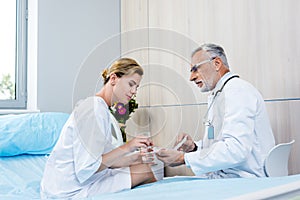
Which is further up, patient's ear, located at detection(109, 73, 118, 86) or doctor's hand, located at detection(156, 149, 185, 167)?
patient's ear, located at detection(109, 73, 118, 86)

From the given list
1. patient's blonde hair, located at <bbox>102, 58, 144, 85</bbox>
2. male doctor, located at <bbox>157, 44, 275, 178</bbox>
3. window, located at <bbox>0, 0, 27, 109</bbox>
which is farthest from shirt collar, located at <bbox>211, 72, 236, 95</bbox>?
window, located at <bbox>0, 0, 27, 109</bbox>

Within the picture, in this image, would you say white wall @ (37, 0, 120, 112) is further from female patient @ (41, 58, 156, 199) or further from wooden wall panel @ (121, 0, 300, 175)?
female patient @ (41, 58, 156, 199)

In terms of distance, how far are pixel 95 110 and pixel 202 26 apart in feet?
3.74

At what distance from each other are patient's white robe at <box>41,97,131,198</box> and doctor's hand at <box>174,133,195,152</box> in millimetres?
178

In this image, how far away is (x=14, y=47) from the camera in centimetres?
277

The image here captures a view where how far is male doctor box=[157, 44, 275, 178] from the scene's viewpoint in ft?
4.47

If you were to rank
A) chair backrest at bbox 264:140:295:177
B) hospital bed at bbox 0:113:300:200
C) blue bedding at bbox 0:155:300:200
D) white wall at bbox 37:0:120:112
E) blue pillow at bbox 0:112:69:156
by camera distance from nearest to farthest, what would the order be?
hospital bed at bbox 0:113:300:200
blue bedding at bbox 0:155:300:200
chair backrest at bbox 264:140:295:177
blue pillow at bbox 0:112:69:156
white wall at bbox 37:0:120:112

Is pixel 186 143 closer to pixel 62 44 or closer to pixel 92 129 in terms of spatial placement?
pixel 92 129

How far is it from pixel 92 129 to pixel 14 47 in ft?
6.15

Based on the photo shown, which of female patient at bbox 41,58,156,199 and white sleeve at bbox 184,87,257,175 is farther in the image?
white sleeve at bbox 184,87,257,175

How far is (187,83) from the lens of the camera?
3.92 ft

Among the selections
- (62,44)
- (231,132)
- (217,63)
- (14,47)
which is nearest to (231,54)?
(217,63)

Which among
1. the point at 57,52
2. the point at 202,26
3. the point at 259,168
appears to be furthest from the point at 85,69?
the point at 57,52

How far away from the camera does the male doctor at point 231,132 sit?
1.36 meters
